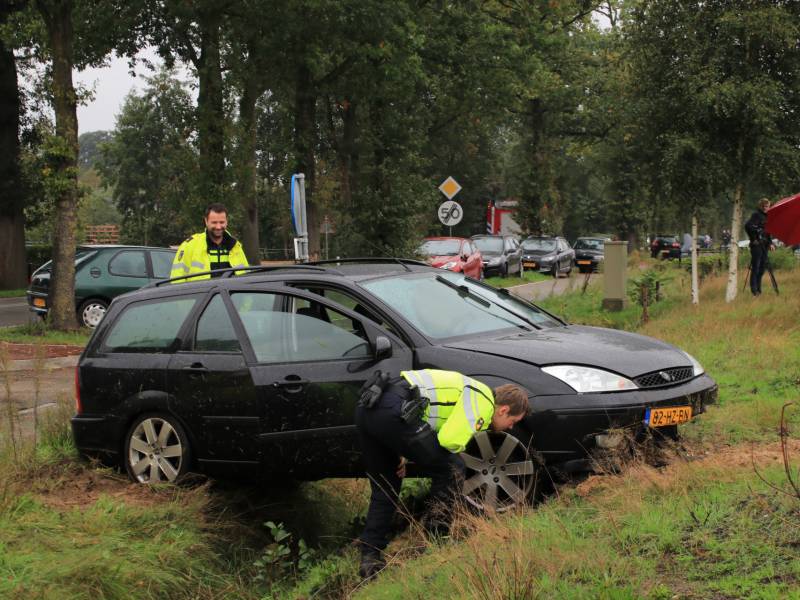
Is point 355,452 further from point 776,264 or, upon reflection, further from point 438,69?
point 438,69

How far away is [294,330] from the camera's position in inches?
250

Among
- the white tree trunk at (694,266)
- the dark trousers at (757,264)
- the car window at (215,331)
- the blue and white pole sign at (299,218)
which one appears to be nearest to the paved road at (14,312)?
the blue and white pole sign at (299,218)

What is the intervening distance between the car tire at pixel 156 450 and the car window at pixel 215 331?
59 cm

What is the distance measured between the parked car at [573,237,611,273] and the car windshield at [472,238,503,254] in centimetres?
968

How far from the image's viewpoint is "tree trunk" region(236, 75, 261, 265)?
22094 mm

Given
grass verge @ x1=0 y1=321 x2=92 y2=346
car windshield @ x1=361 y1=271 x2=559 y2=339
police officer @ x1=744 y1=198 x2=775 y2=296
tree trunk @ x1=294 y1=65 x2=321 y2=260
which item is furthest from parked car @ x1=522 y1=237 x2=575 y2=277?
car windshield @ x1=361 y1=271 x2=559 y2=339

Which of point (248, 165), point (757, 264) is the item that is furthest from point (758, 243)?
point (248, 165)

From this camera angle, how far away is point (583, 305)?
1922cm

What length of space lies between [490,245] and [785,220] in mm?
16191

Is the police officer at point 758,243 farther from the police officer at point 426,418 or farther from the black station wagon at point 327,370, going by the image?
the police officer at point 426,418

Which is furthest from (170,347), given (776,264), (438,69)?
(438,69)

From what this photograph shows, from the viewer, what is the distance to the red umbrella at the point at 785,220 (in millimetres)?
17703

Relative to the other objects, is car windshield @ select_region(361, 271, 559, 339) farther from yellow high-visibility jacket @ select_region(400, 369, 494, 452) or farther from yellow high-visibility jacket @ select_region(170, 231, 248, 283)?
yellow high-visibility jacket @ select_region(170, 231, 248, 283)

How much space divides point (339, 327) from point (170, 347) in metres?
1.40
